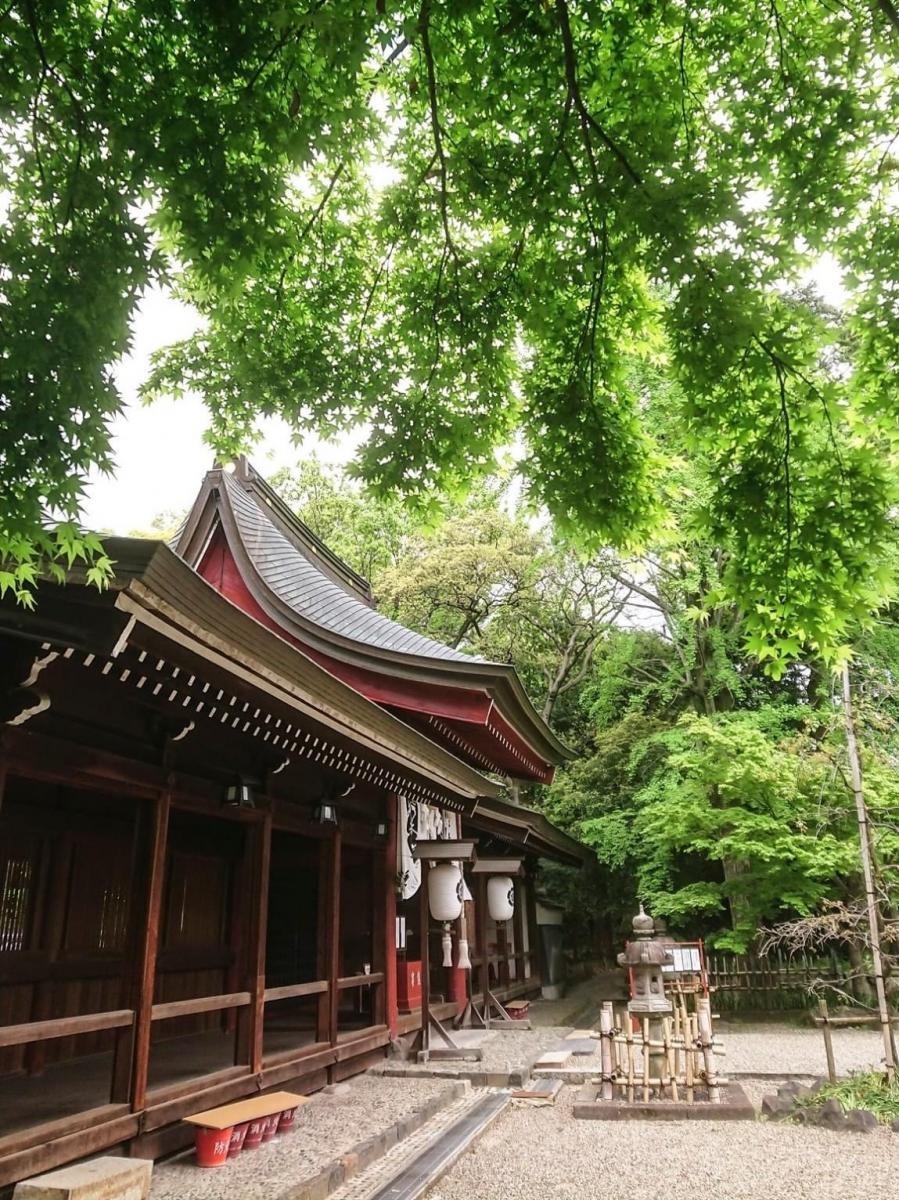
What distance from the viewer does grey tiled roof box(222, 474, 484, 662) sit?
35.4ft

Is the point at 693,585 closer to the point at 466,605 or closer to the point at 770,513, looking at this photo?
the point at 466,605

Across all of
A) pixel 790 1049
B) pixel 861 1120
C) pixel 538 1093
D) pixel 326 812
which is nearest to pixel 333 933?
pixel 326 812

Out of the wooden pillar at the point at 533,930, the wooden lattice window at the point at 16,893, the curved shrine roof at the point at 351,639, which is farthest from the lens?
the wooden pillar at the point at 533,930

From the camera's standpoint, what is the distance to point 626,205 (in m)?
4.43

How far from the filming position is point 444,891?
960 centimetres

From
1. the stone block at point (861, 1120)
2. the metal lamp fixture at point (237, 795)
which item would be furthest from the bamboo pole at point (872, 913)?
the metal lamp fixture at point (237, 795)

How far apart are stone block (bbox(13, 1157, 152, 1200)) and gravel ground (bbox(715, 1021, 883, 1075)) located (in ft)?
25.6

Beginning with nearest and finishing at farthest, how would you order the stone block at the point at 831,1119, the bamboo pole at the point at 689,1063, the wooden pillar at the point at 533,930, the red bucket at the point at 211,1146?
1. the red bucket at the point at 211,1146
2. the stone block at the point at 831,1119
3. the bamboo pole at the point at 689,1063
4. the wooden pillar at the point at 533,930

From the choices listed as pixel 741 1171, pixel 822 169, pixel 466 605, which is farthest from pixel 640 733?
pixel 822 169

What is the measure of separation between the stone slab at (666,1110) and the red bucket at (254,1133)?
320 cm

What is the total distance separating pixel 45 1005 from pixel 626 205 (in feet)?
24.9

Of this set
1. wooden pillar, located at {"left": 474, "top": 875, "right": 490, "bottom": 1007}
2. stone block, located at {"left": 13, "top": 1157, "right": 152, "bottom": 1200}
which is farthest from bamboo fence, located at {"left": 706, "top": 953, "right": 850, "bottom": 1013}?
stone block, located at {"left": 13, "top": 1157, "right": 152, "bottom": 1200}

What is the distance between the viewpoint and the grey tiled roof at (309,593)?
10.8 metres

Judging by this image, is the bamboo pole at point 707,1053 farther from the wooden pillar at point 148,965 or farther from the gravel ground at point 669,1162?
the wooden pillar at point 148,965
